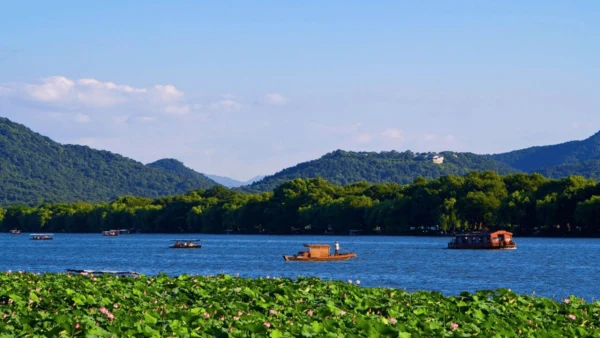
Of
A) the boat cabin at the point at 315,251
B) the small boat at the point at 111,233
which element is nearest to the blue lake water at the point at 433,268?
the boat cabin at the point at 315,251

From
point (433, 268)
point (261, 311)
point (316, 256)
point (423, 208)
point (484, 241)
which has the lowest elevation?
point (261, 311)

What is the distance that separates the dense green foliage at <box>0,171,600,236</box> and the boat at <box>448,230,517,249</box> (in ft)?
68.9

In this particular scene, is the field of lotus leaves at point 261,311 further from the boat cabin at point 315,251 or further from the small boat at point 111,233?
the small boat at point 111,233

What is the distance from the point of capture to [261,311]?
2086 centimetres

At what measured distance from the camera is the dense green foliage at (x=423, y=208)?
5143 inches

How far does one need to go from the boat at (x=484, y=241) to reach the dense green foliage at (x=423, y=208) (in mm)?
21012

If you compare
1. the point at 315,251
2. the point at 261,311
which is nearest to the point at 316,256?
the point at 315,251

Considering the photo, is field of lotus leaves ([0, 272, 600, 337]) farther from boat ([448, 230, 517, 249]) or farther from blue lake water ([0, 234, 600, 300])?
boat ([448, 230, 517, 249])

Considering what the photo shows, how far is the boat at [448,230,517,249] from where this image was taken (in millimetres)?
105750

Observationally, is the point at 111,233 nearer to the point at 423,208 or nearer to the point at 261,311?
the point at 423,208

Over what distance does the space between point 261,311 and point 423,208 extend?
13098 centimetres

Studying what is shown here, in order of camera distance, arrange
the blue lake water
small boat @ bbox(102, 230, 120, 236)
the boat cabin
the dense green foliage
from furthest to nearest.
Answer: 1. small boat @ bbox(102, 230, 120, 236)
2. the dense green foliage
3. the boat cabin
4. the blue lake water

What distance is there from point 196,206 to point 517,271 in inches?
5403

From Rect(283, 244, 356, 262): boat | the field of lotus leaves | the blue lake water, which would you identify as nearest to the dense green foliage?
the blue lake water
